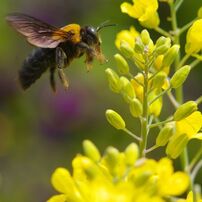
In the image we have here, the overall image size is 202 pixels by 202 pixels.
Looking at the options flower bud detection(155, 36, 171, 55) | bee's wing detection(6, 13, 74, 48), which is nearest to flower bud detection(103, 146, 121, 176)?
flower bud detection(155, 36, 171, 55)

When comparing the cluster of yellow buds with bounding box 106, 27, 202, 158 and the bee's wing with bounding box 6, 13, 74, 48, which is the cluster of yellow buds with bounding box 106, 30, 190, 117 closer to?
the cluster of yellow buds with bounding box 106, 27, 202, 158

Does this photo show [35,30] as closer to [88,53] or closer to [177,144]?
[88,53]

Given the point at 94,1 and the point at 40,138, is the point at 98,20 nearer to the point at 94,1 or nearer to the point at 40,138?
the point at 94,1

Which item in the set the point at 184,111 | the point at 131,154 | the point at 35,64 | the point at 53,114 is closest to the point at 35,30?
the point at 35,64

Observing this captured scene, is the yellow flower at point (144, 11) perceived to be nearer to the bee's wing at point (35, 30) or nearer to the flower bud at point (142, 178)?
the bee's wing at point (35, 30)

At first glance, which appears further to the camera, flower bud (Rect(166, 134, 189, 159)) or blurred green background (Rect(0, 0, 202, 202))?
blurred green background (Rect(0, 0, 202, 202))

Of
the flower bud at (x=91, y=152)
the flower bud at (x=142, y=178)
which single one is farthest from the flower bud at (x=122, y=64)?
the flower bud at (x=142, y=178)

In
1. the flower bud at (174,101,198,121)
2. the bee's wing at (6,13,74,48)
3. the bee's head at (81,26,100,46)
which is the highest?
the bee's wing at (6,13,74,48)

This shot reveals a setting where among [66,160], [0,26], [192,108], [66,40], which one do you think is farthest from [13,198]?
[192,108]
